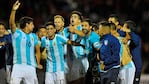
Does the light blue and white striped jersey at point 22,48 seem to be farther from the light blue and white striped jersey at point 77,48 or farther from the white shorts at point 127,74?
the white shorts at point 127,74

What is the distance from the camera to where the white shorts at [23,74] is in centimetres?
1258

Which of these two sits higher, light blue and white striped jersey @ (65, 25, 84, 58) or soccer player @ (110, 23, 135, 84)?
light blue and white striped jersey @ (65, 25, 84, 58)

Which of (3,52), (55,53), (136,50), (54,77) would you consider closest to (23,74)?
(54,77)

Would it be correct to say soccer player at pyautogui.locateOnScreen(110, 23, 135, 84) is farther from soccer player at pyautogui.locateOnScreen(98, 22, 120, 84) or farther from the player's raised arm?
the player's raised arm

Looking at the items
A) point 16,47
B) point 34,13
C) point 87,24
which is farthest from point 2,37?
point 34,13

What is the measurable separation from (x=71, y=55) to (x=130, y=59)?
4.07 feet

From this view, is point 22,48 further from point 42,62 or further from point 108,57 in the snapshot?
point 108,57

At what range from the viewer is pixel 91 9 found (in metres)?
22.0

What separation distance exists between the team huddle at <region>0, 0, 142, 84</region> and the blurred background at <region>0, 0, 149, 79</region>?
25.1 ft

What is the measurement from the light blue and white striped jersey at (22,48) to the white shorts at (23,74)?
0.10 metres

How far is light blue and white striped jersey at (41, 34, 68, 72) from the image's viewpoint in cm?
1304

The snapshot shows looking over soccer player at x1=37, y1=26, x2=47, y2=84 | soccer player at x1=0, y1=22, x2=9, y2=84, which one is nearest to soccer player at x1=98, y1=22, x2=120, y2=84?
soccer player at x1=37, y1=26, x2=47, y2=84

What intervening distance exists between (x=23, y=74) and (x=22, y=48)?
0.51 m

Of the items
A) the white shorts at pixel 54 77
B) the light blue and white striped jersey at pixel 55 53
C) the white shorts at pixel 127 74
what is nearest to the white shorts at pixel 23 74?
the white shorts at pixel 54 77
